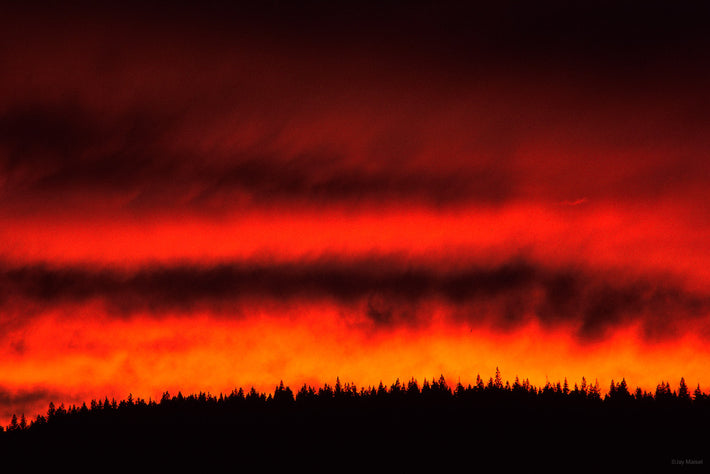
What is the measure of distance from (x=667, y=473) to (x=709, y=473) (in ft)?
22.2

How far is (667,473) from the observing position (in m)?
200

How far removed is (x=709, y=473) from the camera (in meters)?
198
